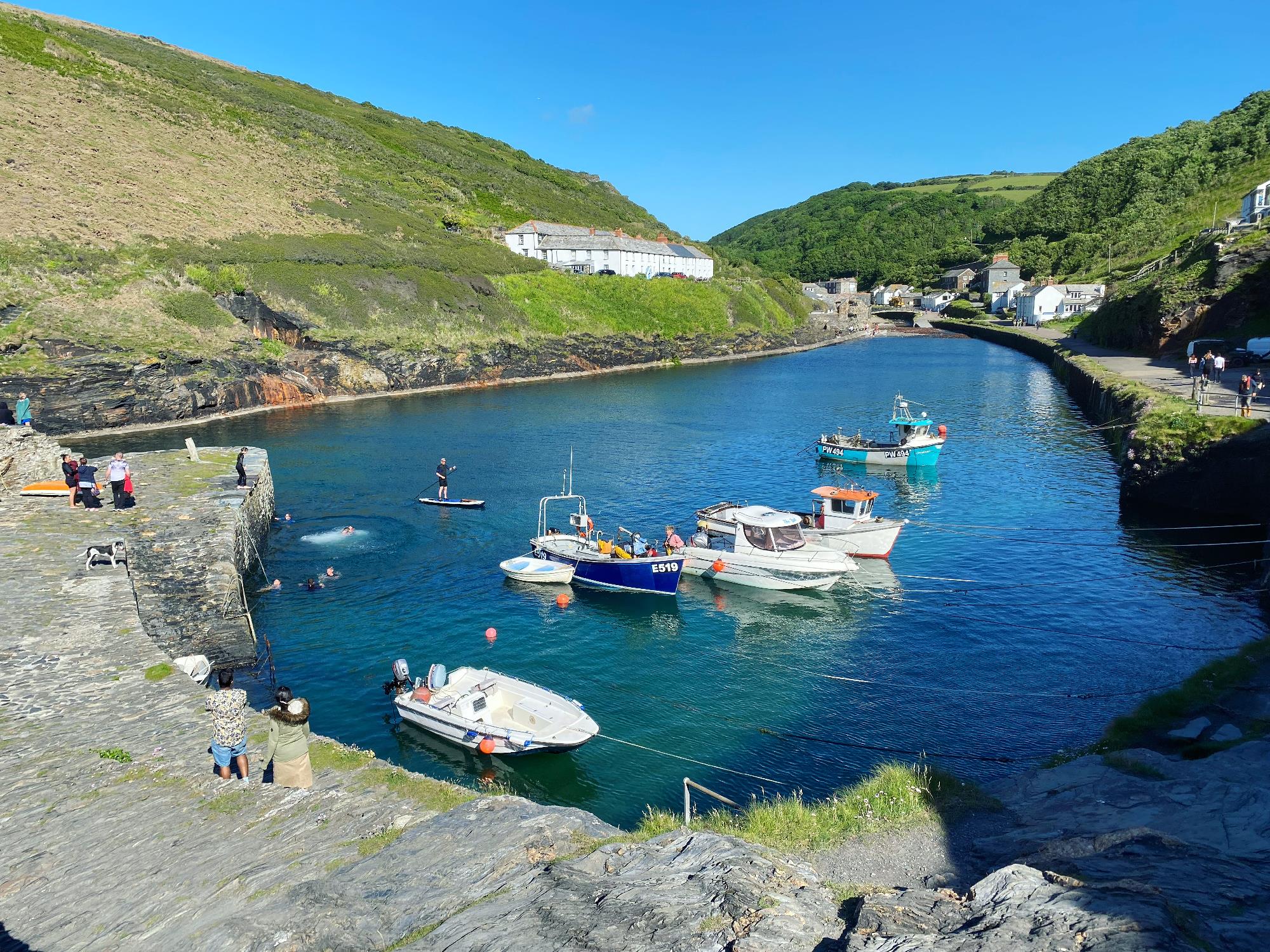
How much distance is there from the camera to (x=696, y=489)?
4519cm

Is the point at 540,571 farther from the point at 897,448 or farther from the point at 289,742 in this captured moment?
the point at 897,448

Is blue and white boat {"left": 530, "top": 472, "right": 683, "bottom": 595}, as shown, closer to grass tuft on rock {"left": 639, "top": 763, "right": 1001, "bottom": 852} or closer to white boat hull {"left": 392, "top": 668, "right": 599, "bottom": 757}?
white boat hull {"left": 392, "top": 668, "right": 599, "bottom": 757}

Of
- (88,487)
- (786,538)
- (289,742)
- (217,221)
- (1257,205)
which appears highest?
(217,221)

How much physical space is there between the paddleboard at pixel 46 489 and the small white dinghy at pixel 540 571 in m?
16.4

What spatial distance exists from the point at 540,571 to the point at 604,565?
2714 millimetres

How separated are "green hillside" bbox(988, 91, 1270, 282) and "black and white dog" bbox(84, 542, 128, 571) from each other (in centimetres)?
12373


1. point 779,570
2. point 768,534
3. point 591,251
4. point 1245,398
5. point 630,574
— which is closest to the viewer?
point 630,574

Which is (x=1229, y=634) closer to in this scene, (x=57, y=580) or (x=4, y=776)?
(x=4, y=776)

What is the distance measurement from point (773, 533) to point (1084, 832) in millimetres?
19086

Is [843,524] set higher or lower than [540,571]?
higher

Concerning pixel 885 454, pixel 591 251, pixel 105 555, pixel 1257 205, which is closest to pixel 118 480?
pixel 105 555

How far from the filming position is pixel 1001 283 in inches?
6895

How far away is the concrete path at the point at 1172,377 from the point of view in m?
38.2

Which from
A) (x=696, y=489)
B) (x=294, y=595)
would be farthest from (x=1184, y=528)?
(x=294, y=595)
